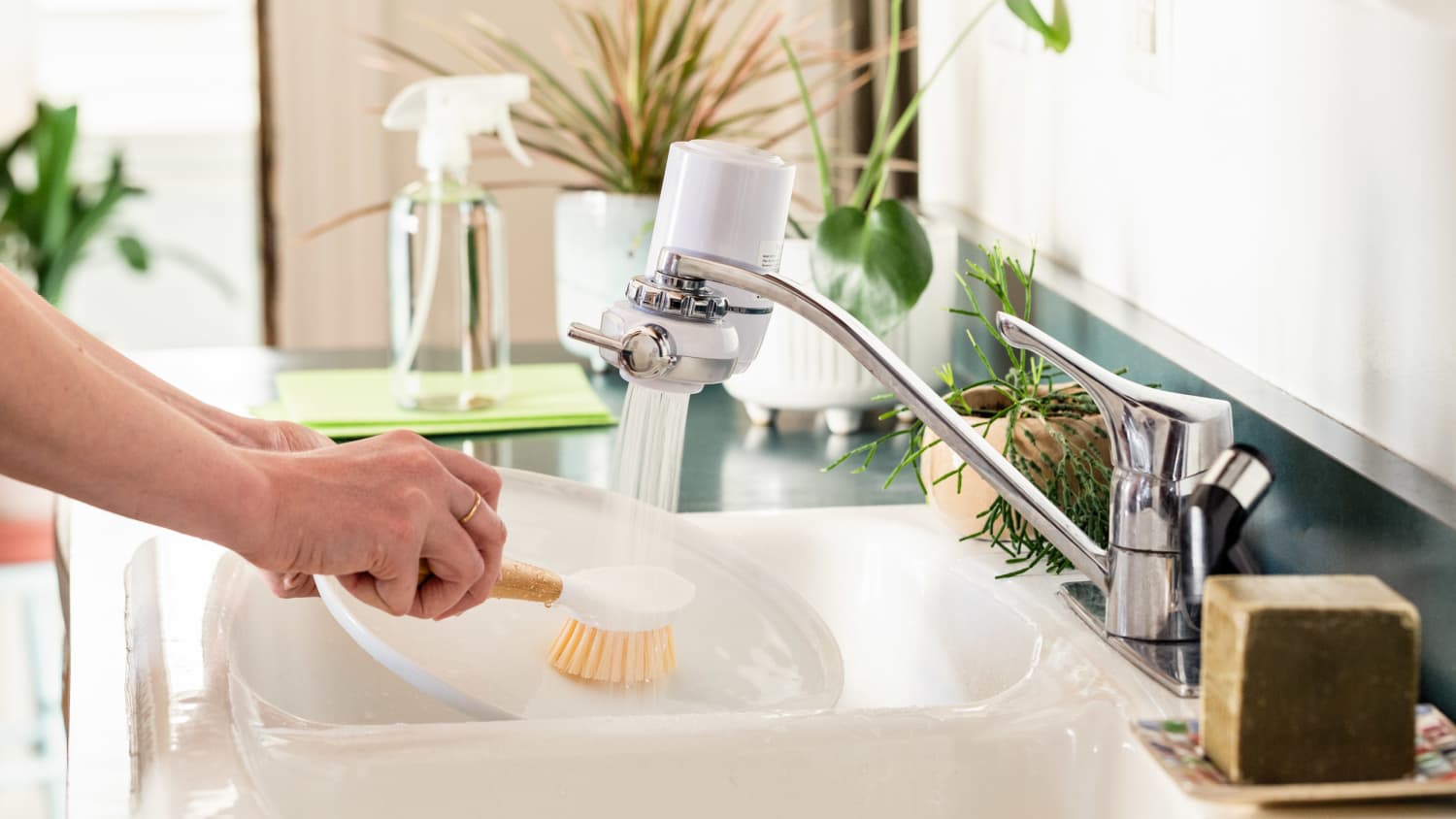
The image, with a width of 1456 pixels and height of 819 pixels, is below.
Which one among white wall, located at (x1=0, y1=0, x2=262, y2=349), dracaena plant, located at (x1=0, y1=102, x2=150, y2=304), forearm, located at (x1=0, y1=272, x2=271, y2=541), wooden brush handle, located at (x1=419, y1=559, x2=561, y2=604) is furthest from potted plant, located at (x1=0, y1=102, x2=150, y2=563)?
forearm, located at (x1=0, y1=272, x2=271, y2=541)

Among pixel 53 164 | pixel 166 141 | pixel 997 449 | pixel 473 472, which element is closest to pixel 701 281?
pixel 473 472

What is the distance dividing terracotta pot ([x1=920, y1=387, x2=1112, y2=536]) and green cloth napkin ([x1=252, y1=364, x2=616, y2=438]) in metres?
0.39

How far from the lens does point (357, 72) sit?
2602 mm

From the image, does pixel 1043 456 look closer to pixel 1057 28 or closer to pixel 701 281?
pixel 701 281

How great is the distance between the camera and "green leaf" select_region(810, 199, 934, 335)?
113 centimetres

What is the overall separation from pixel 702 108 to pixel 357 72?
1312mm

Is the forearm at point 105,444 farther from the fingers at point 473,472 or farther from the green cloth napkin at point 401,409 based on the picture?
the green cloth napkin at point 401,409

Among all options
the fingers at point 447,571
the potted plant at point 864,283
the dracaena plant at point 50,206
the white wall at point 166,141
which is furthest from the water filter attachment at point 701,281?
the white wall at point 166,141

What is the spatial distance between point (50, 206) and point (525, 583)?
7.40 feet

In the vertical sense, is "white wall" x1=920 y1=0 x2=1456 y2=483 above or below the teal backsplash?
above

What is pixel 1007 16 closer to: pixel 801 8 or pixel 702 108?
pixel 702 108

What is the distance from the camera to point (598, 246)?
4.71 feet

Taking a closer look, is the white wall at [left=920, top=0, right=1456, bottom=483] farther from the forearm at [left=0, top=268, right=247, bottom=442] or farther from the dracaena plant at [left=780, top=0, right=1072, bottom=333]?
the forearm at [left=0, top=268, right=247, bottom=442]

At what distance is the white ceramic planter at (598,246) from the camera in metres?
1.42
